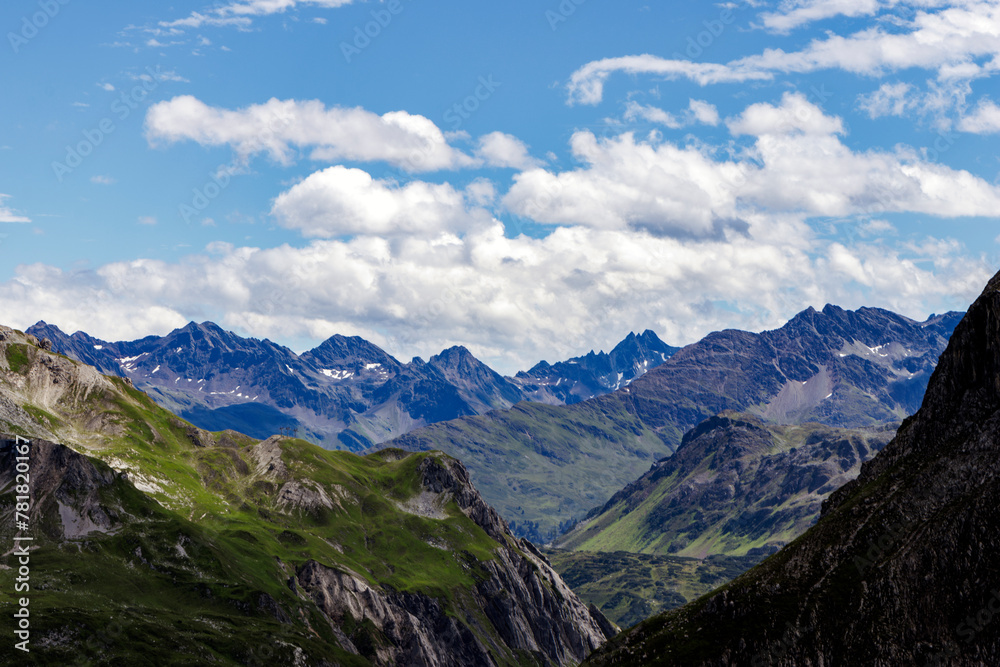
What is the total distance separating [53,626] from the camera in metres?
190

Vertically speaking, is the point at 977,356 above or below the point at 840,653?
above

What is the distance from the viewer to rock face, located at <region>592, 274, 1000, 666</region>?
153250 mm

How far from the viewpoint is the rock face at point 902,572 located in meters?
153

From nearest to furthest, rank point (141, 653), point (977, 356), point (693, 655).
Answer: point (693, 655)
point (977, 356)
point (141, 653)

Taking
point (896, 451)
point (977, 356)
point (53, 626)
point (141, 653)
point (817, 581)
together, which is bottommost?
point (817, 581)

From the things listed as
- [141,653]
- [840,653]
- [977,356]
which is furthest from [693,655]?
[141,653]

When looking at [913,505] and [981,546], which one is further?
[913,505]

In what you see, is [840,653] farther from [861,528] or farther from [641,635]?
[641,635]

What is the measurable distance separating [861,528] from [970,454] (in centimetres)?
2552

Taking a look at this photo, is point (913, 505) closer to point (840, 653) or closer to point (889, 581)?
point (889, 581)

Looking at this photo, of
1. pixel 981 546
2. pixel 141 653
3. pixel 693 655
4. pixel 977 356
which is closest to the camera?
pixel 981 546

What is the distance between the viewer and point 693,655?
6649 inches

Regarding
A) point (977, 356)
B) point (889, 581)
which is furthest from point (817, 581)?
point (977, 356)

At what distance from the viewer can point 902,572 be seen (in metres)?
161
